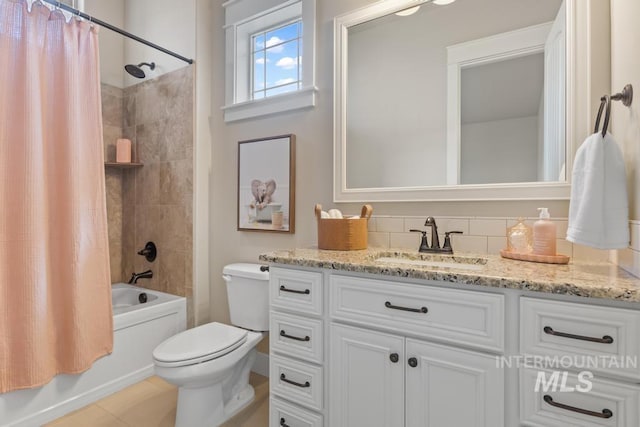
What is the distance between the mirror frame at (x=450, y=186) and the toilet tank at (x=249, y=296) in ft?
2.12

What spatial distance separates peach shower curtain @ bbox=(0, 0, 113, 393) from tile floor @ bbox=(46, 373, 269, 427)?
10.6 inches

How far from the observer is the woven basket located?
1481mm

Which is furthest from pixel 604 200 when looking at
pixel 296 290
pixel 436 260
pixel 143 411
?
pixel 143 411

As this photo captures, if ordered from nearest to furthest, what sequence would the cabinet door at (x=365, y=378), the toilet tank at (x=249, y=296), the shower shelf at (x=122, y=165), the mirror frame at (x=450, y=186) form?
the cabinet door at (x=365, y=378), the mirror frame at (x=450, y=186), the toilet tank at (x=249, y=296), the shower shelf at (x=122, y=165)

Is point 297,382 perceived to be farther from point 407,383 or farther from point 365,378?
point 407,383

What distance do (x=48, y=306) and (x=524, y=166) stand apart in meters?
2.38

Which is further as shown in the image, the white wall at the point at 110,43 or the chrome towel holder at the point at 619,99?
the white wall at the point at 110,43

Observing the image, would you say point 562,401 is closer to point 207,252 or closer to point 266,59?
point 207,252

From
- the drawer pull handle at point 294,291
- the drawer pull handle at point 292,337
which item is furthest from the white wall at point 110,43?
the drawer pull handle at point 292,337

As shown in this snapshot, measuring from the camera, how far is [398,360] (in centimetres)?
108

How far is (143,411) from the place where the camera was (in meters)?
1.73

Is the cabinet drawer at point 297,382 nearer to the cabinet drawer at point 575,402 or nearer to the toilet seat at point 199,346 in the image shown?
the toilet seat at point 199,346

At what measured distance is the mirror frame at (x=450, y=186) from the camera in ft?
4.07

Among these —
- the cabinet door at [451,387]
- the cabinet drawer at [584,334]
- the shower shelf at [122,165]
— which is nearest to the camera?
the cabinet drawer at [584,334]
